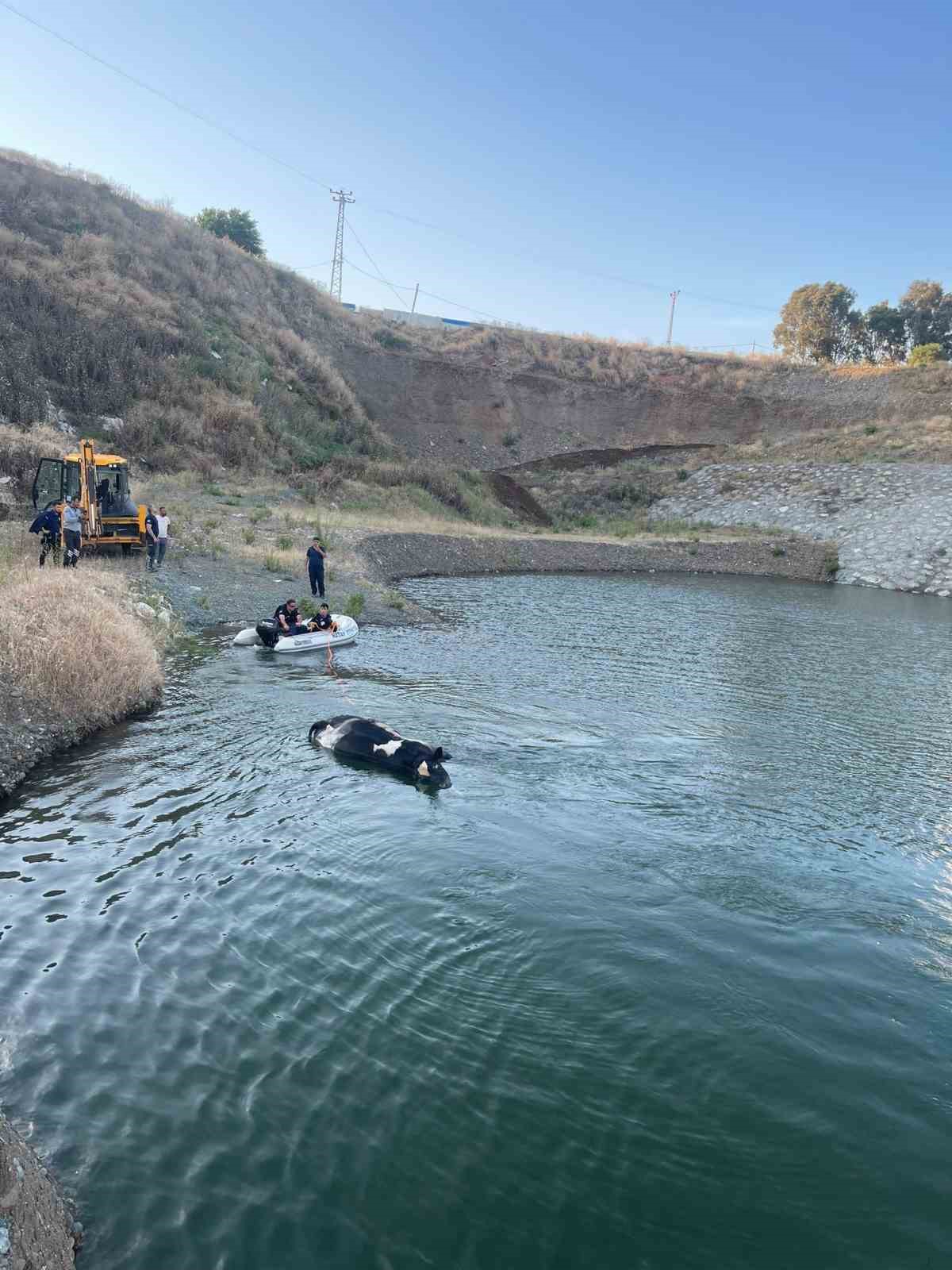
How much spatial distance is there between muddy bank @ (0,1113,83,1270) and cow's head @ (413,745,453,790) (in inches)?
270

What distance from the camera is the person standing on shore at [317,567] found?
77.9 ft

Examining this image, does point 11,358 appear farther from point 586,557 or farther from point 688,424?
point 688,424

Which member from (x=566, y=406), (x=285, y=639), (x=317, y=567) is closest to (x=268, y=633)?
(x=285, y=639)

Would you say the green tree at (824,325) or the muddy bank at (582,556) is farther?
the green tree at (824,325)

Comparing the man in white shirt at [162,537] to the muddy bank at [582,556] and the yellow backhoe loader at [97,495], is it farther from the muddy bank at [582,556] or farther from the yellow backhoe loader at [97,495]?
the muddy bank at [582,556]

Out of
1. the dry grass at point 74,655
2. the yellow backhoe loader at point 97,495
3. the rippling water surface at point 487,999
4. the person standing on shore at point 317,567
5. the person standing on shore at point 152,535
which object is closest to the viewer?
the rippling water surface at point 487,999

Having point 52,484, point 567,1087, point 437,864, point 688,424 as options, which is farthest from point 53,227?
point 567,1087

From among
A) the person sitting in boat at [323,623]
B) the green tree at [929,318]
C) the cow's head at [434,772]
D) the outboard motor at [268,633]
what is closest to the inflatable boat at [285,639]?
the outboard motor at [268,633]

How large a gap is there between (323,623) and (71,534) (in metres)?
5.67

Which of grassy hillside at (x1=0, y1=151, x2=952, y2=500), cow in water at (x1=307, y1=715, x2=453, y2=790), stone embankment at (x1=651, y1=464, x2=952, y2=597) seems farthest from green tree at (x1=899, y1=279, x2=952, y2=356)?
cow in water at (x1=307, y1=715, x2=453, y2=790)

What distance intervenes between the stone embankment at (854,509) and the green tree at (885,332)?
108 feet

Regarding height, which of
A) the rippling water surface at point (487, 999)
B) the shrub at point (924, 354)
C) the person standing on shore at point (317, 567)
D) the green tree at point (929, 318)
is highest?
the green tree at point (929, 318)

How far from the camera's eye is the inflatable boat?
1877cm

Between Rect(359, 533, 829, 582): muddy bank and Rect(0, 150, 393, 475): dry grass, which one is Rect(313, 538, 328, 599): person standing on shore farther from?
Rect(0, 150, 393, 475): dry grass
